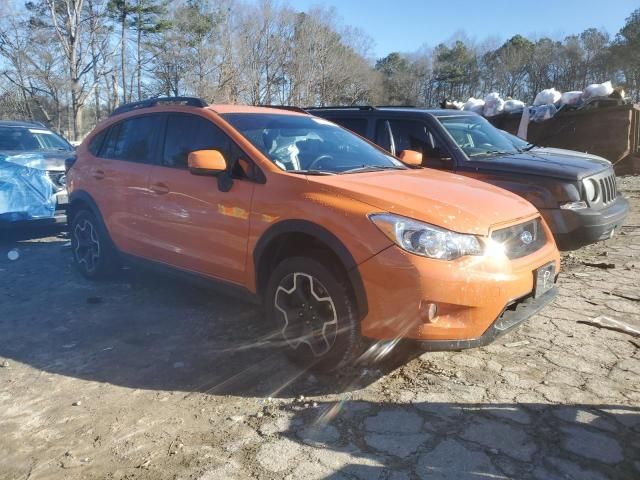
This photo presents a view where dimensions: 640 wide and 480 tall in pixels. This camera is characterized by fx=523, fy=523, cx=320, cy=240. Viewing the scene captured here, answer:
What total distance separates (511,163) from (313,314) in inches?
136

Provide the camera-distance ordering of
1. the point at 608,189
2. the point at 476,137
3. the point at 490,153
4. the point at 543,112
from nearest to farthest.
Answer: the point at 608,189 < the point at 490,153 < the point at 476,137 < the point at 543,112

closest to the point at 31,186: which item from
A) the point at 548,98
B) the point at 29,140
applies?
the point at 29,140

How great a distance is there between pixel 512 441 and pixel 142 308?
336cm

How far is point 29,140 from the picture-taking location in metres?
8.18

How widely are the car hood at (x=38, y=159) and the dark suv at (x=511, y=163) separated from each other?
146 inches

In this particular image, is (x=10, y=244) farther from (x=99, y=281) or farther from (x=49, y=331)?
(x=49, y=331)

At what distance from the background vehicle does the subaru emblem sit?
19.9 feet

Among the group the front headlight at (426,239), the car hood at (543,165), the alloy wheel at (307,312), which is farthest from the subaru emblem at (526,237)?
the car hood at (543,165)

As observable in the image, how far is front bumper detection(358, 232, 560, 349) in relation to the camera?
2.85 metres

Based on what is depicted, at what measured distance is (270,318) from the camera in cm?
357

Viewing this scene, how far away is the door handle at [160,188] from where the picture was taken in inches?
167

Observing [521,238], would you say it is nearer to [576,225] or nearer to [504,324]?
[504,324]

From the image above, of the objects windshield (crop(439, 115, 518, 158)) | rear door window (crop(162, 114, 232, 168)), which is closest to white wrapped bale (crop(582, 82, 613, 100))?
windshield (crop(439, 115, 518, 158))

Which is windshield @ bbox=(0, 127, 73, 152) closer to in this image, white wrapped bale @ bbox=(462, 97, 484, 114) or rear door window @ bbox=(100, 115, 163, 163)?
rear door window @ bbox=(100, 115, 163, 163)
